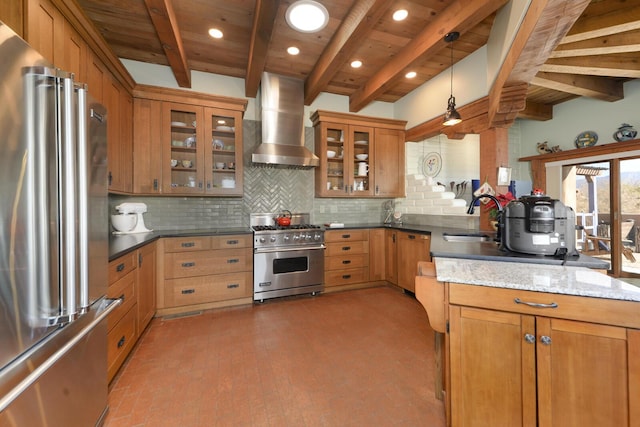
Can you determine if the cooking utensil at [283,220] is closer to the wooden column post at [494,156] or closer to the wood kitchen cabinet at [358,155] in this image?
the wood kitchen cabinet at [358,155]

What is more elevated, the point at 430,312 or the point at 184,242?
the point at 184,242

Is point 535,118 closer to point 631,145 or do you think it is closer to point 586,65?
point 631,145

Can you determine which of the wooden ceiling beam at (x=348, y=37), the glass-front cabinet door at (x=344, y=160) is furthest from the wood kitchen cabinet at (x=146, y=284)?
the wooden ceiling beam at (x=348, y=37)

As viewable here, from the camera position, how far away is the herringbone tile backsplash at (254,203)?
330cm

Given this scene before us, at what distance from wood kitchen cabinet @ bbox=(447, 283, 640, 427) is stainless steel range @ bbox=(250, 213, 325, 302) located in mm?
2229

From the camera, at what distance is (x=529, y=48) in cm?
171

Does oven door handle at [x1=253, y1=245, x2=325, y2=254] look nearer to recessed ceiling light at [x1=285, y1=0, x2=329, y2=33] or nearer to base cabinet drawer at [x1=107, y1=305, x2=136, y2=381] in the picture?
base cabinet drawer at [x1=107, y1=305, x2=136, y2=381]

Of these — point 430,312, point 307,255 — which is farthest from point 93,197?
point 307,255

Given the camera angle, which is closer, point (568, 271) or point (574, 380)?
point (574, 380)

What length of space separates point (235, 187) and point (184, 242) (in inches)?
35.4

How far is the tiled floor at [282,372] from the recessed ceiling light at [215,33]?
2890 mm

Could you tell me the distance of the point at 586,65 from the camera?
279cm

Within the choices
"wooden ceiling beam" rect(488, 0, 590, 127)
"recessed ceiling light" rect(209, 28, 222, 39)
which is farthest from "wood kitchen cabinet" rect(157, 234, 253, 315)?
"wooden ceiling beam" rect(488, 0, 590, 127)

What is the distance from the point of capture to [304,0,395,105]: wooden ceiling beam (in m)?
2.04
